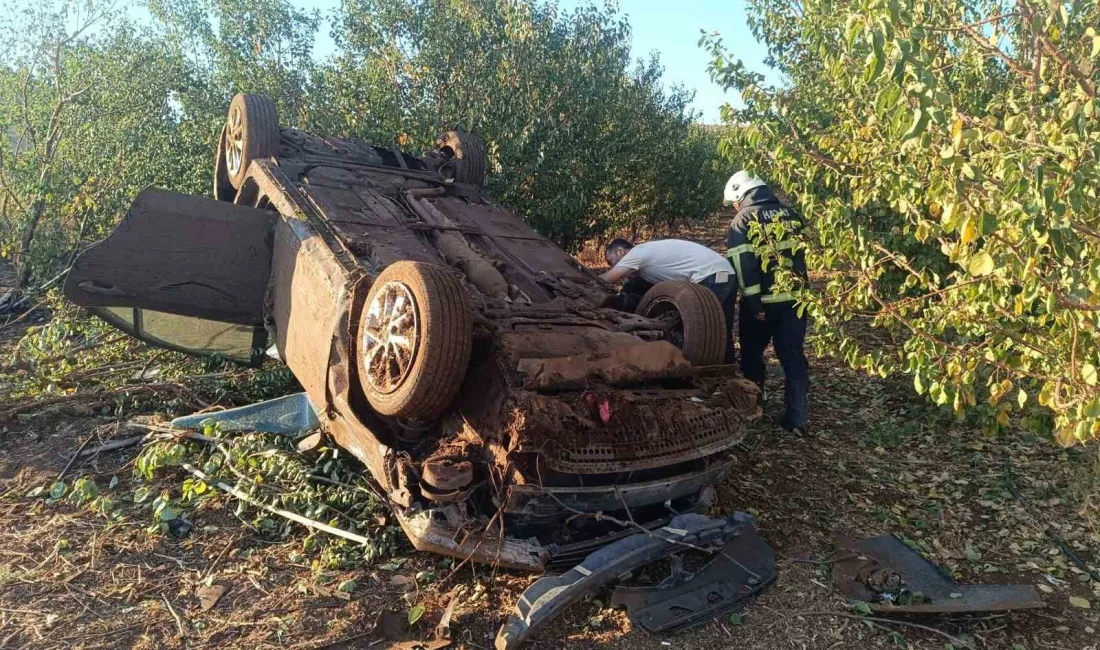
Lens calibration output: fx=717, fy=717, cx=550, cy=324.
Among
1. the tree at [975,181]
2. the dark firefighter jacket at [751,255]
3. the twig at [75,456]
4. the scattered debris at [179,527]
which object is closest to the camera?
the tree at [975,181]

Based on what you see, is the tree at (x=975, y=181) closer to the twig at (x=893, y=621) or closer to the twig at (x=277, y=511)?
the twig at (x=893, y=621)

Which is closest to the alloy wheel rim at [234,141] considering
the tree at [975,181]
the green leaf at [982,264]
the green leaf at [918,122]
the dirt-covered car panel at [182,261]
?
the dirt-covered car panel at [182,261]

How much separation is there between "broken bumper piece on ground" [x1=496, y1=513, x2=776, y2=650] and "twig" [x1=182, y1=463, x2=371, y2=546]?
3.50 ft

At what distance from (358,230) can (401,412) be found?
1.82m

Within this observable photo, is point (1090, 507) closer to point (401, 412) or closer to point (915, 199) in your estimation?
point (915, 199)

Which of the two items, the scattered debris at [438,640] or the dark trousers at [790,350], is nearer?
the scattered debris at [438,640]

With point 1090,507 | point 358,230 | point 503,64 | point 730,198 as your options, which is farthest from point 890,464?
point 503,64

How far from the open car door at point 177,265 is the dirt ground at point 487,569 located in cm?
92

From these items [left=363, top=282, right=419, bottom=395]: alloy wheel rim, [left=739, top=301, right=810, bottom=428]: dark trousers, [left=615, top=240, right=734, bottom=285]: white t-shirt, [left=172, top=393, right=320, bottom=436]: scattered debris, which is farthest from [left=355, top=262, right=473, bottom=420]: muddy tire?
[left=739, top=301, right=810, bottom=428]: dark trousers

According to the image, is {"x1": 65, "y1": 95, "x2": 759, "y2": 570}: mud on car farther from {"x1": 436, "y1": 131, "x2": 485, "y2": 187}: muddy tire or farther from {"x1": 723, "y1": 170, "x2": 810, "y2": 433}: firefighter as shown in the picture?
{"x1": 723, "y1": 170, "x2": 810, "y2": 433}: firefighter

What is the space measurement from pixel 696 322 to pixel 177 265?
136 inches

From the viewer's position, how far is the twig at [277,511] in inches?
144

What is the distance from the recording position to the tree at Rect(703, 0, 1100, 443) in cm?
222

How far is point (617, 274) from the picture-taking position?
5465 mm
